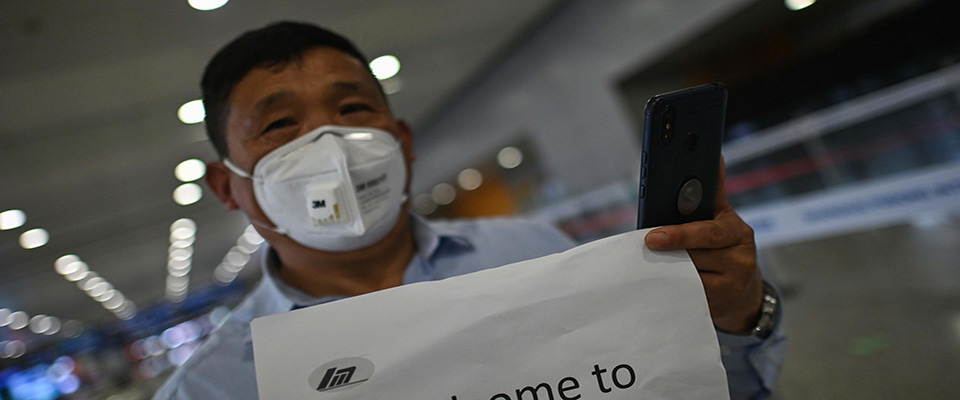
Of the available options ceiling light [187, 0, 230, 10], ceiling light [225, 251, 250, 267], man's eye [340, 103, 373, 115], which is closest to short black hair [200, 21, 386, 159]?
man's eye [340, 103, 373, 115]

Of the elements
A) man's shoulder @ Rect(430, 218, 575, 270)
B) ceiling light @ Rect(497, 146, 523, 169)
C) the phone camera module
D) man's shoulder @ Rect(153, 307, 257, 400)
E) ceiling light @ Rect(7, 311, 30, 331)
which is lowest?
ceiling light @ Rect(7, 311, 30, 331)

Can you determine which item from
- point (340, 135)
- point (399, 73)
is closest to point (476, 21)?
point (399, 73)

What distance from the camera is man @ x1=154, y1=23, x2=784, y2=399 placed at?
951 mm

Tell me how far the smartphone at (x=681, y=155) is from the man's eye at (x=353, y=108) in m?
0.66

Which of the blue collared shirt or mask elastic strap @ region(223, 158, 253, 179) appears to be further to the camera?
mask elastic strap @ region(223, 158, 253, 179)

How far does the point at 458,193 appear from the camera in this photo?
11.8m

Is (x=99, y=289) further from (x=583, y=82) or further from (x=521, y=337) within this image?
(x=521, y=337)

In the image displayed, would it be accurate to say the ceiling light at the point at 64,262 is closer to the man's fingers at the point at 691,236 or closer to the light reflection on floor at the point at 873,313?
the light reflection on floor at the point at 873,313

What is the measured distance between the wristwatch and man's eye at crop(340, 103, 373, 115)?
2.91 feet

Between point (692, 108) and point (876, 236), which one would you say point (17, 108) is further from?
point (876, 236)

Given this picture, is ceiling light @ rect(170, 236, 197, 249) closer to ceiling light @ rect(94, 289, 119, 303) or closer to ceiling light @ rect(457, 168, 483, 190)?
ceiling light @ rect(94, 289, 119, 303)

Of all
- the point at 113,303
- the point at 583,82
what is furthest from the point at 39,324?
the point at 583,82

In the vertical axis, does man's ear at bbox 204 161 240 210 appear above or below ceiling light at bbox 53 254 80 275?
above

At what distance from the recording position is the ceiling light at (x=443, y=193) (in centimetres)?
1174
